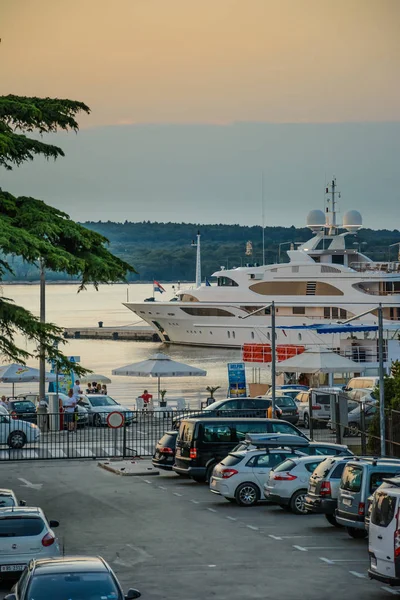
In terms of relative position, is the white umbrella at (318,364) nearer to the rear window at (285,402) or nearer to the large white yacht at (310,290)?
the rear window at (285,402)

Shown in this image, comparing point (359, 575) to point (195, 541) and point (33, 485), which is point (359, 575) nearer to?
point (195, 541)

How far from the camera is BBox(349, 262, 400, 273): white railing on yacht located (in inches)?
4178

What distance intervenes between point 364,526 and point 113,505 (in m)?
7.60

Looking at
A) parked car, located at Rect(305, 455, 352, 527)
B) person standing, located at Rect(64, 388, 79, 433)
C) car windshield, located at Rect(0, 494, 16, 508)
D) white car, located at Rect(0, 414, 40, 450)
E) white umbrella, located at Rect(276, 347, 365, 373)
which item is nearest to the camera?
car windshield, located at Rect(0, 494, 16, 508)

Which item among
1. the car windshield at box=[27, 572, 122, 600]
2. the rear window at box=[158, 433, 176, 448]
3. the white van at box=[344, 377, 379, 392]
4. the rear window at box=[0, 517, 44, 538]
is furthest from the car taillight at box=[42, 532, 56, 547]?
the white van at box=[344, 377, 379, 392]

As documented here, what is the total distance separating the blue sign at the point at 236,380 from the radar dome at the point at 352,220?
2330 inches

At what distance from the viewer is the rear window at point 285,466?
82.3 ft

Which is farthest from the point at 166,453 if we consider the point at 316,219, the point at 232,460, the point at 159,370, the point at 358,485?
the point at 316,219

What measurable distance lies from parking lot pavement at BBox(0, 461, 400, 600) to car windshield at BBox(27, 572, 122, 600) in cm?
402

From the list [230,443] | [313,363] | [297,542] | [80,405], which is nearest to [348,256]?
[313,363]

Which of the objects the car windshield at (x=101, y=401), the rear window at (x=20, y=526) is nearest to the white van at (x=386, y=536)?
the rear window at (x=20, y=526)

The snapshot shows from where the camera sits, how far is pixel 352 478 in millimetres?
21109

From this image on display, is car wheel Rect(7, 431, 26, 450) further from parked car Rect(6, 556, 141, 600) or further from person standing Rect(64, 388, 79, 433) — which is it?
parked car Rect(6, 556, 141, 600)

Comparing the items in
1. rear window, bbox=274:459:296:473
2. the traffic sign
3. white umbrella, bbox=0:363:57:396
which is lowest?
rear window, bbox=274:459:296:473
